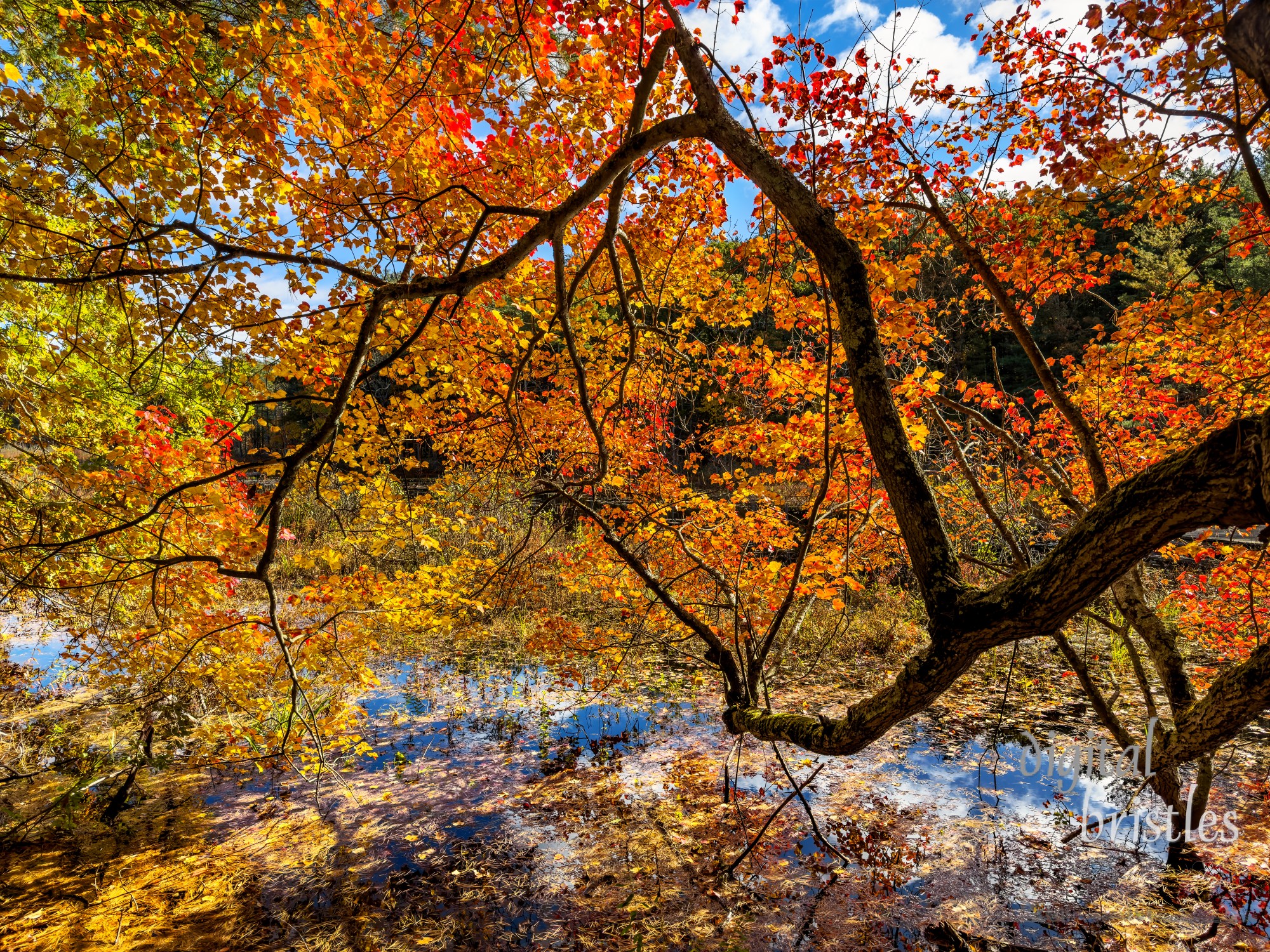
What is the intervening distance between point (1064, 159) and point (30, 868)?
8.98 metres

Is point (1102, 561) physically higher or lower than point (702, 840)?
higher

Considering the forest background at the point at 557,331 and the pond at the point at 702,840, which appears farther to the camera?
the pond at the point at 702,840

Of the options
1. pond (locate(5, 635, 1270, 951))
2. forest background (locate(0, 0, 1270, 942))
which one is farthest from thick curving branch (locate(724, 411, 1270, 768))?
pond (locate(5, 635, 1270, 951))

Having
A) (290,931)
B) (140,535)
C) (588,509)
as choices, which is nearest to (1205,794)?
(588,509)

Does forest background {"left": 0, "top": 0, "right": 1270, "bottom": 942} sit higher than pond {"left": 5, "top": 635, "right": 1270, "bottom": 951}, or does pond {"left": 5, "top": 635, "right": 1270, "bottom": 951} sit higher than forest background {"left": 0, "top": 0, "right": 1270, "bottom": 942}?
forest background {"left": 0, "top": 0, "right": 1270, "bottom": 942}

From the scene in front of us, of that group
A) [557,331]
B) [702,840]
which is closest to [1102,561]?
[702,840]

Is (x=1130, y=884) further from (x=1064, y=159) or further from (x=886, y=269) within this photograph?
(x=1064, y=159)

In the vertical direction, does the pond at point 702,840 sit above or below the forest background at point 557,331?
below

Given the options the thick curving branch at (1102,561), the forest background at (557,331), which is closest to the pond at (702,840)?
the forest background at (557,331)

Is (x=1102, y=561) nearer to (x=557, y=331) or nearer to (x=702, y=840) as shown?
(x=702, y=840)

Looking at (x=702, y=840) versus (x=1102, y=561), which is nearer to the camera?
(x=1102, y=561)

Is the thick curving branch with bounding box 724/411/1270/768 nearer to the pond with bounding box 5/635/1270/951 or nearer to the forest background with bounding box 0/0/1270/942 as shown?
the forest background with bounding box 0/0/1270/942

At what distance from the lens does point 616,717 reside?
23.1ft

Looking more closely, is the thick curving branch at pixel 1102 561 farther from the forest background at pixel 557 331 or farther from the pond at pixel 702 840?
the pond at pixel 702 840
